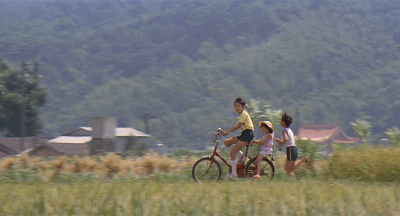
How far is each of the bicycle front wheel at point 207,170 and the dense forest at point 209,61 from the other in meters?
85.9

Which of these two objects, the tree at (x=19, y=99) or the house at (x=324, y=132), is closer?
the tree at (x=19, y=99)

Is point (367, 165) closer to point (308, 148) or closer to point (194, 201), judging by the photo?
point (308, 148)

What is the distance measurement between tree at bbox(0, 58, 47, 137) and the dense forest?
28942mm

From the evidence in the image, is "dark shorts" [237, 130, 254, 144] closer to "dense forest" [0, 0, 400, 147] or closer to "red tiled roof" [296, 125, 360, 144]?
"dense forest" [0, 0, 400, 147]

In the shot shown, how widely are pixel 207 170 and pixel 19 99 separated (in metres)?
55.2

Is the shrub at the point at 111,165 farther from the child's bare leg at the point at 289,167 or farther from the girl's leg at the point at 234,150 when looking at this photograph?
the child's bare leg at the point at 289,167

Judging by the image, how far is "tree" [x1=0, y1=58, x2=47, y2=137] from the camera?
198ft

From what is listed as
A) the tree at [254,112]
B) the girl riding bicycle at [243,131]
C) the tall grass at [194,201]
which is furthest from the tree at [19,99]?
the tall grass at [194,201]

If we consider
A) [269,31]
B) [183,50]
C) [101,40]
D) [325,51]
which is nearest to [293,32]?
[269,31]

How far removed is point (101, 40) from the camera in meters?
166

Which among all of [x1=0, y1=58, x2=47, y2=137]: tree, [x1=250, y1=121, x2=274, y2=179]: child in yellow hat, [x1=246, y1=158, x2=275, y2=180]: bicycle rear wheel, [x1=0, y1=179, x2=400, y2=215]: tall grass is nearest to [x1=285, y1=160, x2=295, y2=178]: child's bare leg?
[x1=246, y1=158, x2=275, y2=180]: bicycle rear wheel

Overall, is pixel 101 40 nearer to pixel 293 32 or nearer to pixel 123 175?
pixel 293 32

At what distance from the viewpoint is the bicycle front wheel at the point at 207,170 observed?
10905 millimetres

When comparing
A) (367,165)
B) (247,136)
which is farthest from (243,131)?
(367,165)
